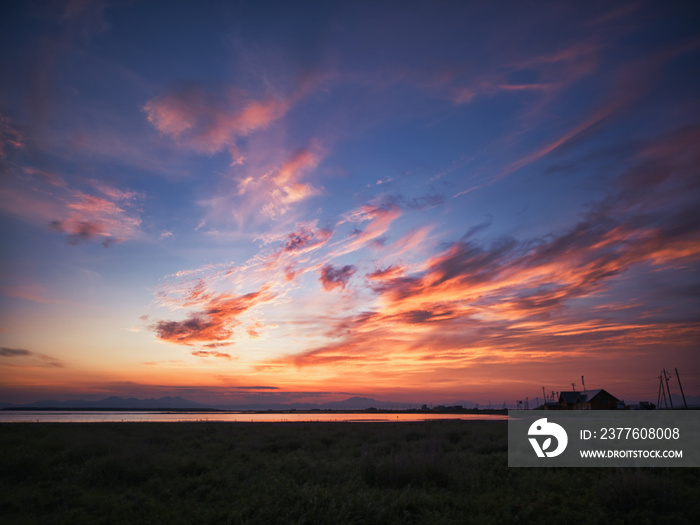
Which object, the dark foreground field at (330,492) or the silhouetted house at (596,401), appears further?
the silhouetted house at (596,401)

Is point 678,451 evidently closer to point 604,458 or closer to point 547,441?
point 604,458

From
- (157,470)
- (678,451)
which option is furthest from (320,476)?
(678,451)

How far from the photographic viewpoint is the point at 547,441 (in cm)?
1805

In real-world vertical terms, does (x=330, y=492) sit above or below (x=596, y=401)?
below

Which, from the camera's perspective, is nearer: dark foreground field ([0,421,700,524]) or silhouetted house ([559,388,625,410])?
dark foreground field ([0,421,700,524])

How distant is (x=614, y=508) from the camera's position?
10.4m

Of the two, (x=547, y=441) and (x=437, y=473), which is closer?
(x=437, y=473)

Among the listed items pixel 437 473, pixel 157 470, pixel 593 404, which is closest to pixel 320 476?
pixel 437 473

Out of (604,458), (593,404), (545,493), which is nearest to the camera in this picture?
(545,493)

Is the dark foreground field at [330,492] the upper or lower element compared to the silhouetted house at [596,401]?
lower

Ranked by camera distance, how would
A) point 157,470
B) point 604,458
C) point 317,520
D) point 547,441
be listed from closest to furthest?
point 317,520 → point 157,470 → point 604,458 → point 547,441

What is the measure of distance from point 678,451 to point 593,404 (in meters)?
59.7

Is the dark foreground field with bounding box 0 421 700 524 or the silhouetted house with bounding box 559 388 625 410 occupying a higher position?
the silhouetted house with bounding box 559 388 625 410

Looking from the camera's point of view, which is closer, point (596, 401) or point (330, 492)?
point (330, 492)
